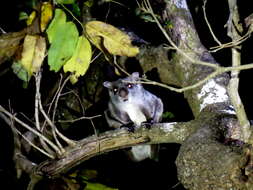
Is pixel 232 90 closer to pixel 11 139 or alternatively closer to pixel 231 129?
pixel 231 129

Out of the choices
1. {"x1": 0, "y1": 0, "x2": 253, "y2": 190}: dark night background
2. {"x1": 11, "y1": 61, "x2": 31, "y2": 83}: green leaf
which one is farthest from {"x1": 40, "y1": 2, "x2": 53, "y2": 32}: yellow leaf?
{"x1": 0, "y1": 0, "x2": 253, "y2": 190}: dark night background

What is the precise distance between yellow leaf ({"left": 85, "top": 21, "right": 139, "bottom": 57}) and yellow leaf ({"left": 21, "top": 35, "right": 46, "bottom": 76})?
1.04 feet

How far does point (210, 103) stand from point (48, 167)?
61.9 inches

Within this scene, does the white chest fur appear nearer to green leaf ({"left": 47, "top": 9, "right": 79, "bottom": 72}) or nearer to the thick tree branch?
the thick tree branch

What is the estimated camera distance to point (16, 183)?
4781 mm

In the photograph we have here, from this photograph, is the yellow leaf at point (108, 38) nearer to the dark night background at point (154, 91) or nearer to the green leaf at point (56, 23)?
the green leaf at point (56, 23)

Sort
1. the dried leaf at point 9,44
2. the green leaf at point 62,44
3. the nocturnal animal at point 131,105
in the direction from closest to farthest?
the green leaf at point 62,44, the dried leaf at point 9,44, the nocturnal animal at point 131,105

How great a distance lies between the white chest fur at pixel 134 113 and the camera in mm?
5105

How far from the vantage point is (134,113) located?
16.8 feet

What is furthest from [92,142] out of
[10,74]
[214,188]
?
[10,74]

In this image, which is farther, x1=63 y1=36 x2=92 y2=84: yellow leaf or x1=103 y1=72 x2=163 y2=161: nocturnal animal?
x1=103 y1=72 x2=163 y2=161: nocturnal animal

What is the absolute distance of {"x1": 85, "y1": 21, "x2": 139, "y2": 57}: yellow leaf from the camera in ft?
8.57

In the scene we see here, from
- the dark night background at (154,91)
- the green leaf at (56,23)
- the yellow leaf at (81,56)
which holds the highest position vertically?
the green leaf at (56,23)

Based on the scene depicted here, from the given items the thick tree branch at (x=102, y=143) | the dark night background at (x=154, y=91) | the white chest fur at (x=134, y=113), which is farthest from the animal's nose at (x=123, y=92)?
the thick tree branch at (x=102, y=143)
